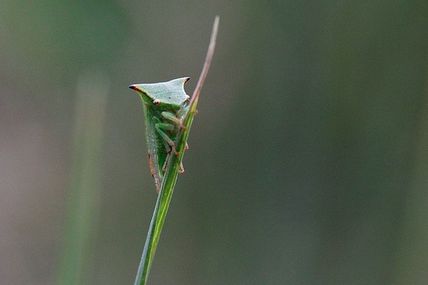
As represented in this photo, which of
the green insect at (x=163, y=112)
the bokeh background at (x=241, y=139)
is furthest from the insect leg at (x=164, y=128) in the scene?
the bokeh background at (x=241, y=139)

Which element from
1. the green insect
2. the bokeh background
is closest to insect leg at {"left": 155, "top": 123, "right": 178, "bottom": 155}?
the green insect

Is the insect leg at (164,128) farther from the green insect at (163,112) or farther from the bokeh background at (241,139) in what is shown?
the bokeh background at (241,139)

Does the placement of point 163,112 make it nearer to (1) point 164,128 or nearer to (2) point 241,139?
(1) point 164,128

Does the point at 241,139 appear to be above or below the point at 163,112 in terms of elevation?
below

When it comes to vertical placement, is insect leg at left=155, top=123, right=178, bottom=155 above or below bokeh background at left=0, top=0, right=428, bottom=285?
above

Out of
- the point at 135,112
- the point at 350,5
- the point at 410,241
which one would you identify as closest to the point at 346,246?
the point at 410,241

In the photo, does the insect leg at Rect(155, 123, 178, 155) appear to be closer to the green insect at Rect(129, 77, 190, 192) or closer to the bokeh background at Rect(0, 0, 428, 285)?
the green insect at Rect(129, 77, 190, 192)

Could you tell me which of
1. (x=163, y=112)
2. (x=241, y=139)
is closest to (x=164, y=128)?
(x=163, y=112)
